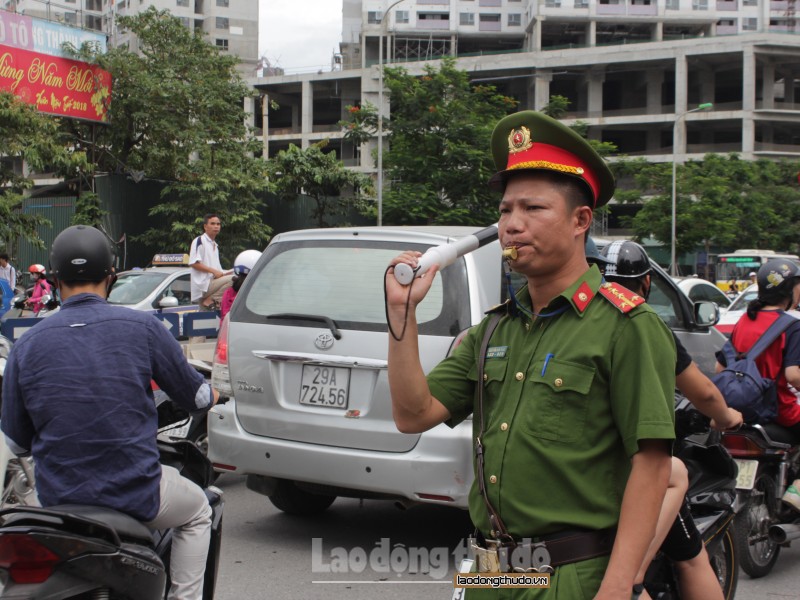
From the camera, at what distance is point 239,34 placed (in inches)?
2911

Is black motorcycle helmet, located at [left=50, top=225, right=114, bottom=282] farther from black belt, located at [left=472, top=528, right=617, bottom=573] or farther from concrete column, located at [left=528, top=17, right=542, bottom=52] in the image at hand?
concrete column, located at [left=528, top=17, right=542, bottom=52]

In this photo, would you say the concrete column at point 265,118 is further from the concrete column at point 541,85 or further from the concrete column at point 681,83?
the concrete column at point 681,83

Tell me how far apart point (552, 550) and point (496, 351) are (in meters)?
0.47

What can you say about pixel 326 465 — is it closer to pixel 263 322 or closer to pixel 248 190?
pixel 263 322

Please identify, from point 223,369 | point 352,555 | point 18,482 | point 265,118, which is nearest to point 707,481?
point 352,555

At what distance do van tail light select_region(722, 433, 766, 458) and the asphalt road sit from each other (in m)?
0.70

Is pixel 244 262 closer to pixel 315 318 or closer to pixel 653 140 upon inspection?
pixel 315 318

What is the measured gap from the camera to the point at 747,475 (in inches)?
182

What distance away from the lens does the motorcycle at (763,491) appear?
4668 millimetres

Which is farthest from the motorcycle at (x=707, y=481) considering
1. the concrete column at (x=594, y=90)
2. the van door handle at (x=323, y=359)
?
the concrete column at (x=594, y=90)

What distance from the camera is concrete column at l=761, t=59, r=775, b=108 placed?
2194 inches

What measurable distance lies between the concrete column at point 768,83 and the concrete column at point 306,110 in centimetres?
2920

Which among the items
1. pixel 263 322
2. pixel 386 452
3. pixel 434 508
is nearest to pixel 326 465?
pixel 386 452

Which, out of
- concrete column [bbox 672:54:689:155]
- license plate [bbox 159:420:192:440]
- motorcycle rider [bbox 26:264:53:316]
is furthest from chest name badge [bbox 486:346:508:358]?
concrete column [bbox 672:54:689:155]
